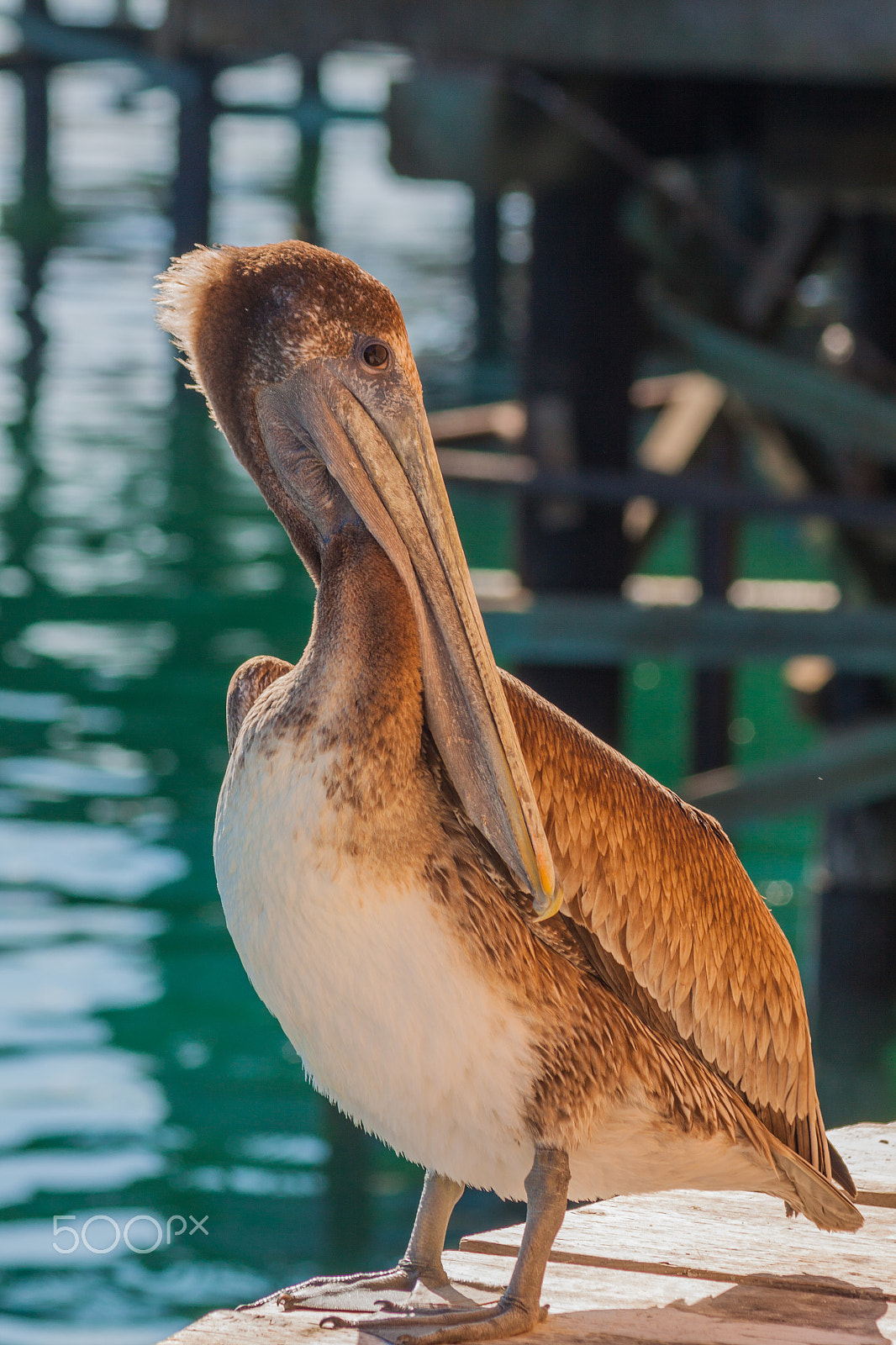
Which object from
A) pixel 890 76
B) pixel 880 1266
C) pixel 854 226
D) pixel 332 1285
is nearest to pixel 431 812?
pixel 332 1285

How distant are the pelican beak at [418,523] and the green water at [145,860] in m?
2.80

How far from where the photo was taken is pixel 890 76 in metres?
3.77

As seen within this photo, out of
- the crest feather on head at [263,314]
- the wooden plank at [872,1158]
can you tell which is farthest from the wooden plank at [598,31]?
the wooden plank at [872,1158]

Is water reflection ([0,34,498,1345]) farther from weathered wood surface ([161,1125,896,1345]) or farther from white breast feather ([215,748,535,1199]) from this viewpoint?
white breast feather ([215,748,535,1199])

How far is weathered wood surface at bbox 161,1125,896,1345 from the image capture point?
84.1 inches

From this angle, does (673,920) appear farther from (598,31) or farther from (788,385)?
(788,385)

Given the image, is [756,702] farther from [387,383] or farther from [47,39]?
[47,39]

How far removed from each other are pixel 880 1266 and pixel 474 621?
3.36 feet

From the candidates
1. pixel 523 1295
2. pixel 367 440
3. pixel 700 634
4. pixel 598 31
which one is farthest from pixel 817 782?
pixel 367 440

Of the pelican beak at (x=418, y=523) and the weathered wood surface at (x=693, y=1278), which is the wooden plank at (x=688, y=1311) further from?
the pelican beak at (x=418, y=523)

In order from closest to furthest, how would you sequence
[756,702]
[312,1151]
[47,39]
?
[312,1151] → [756,702] → [47,39]

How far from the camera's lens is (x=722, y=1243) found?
8.13 feet

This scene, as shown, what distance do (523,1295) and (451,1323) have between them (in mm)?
89

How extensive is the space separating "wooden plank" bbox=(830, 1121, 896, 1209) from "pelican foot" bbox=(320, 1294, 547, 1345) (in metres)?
0.67
